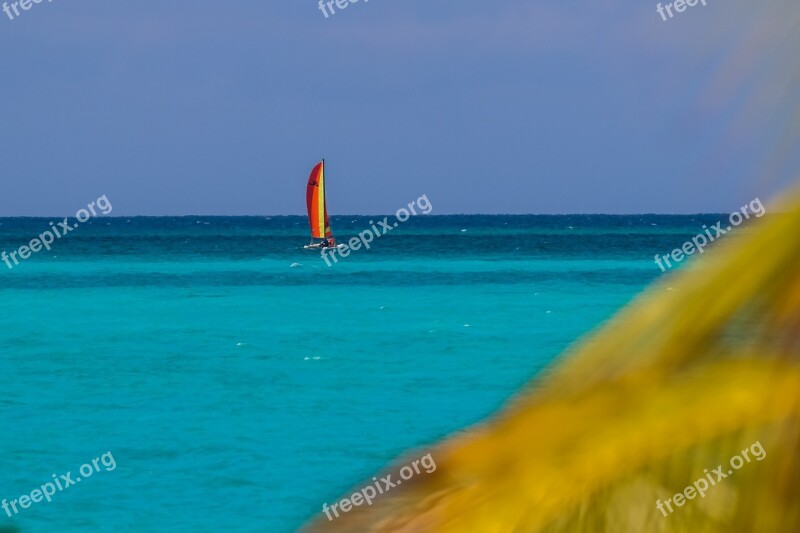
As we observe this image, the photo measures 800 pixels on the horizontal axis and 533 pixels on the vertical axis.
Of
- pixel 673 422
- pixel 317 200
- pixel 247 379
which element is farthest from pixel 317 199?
pixel 673 422

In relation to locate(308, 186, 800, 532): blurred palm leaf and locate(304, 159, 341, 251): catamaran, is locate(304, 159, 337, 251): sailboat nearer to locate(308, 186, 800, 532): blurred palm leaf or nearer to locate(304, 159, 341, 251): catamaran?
locate(304, 159, 341, 251): catamaran

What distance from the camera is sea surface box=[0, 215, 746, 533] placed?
14.4 meters

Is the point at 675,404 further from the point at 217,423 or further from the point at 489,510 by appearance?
the point at 217,423

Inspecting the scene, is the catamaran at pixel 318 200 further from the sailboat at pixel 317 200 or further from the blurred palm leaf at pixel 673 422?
the blurred palm leaf at pixel 673 422

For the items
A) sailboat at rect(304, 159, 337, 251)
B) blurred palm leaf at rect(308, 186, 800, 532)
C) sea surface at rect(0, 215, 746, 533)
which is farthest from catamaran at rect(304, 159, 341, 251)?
blurred palm leaf at rect(308, 186, 800, 532)

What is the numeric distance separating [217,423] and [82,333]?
13120 mm

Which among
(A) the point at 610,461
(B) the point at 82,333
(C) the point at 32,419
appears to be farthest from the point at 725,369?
(B) the point at 82,333

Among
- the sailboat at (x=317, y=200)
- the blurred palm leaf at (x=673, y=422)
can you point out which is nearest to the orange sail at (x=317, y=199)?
the sailboat at (x=317, y=200)

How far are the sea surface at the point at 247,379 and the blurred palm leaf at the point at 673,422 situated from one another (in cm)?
19

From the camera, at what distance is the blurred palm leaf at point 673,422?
4.89ft

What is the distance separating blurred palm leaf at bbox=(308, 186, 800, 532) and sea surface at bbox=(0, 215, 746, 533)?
0.19 meters

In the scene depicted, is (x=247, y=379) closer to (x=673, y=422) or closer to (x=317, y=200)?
(x=673, y=422)

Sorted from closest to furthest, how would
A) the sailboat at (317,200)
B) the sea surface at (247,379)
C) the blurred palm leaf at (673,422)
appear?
the blurred palm leaf at (673,422) < the sea surface at (247,379) < the sailboat at (317,200)

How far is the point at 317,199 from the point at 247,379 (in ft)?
99.7
